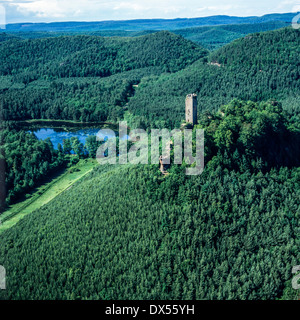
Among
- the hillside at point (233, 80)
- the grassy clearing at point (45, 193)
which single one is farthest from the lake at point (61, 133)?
the grassy clearing at point (45, 193)

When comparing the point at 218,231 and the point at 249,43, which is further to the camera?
the point at 249,43

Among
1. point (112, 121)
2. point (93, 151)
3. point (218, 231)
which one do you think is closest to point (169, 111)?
point (112, 121)

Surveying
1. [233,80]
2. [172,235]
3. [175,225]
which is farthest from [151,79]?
[172,235]

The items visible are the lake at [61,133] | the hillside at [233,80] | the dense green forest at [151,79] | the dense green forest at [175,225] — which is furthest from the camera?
the dense green forest at [151,79]

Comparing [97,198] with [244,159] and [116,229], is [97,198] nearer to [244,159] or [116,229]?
[116,229]

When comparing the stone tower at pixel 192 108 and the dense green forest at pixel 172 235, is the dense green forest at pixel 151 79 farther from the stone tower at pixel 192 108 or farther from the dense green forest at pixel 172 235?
the dense green forest at pixel 172 235

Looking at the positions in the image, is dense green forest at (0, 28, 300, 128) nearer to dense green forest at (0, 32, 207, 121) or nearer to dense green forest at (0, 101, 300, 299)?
dense green forest at (0, 32, 207, 121)

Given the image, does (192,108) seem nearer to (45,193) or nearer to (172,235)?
(172,235)
